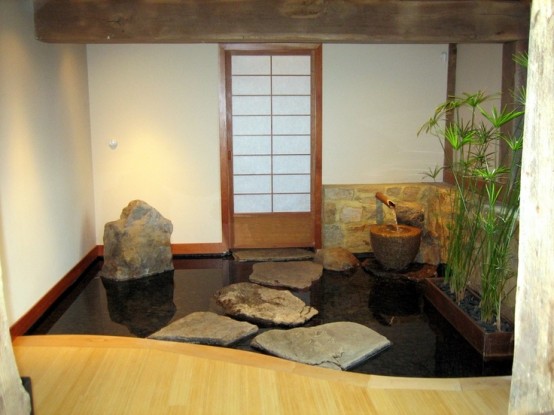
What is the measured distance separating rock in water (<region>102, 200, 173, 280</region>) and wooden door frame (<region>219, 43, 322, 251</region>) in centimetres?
77

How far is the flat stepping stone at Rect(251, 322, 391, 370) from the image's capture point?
312 centimetres

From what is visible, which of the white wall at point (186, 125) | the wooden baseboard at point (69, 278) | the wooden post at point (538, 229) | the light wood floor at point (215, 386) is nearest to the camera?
the wooden post at point (538, 229)

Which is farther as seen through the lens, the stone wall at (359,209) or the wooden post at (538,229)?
the stone wall at (359,209)

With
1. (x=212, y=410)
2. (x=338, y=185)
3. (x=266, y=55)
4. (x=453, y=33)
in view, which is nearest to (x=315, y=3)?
(x=453, y=33)

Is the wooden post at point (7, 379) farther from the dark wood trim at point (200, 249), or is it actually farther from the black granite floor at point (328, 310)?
the dark wood trim at point (200, 249)

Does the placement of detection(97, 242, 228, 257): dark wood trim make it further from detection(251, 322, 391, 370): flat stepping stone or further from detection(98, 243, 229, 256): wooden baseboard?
detection(251, 322, 391, 370): flat stepping stone

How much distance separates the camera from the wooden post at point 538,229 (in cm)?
160

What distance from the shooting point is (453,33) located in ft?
13.2

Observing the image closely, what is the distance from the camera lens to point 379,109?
557cm

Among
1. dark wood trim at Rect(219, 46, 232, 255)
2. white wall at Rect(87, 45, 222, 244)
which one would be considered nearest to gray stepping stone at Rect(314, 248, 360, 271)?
dark wood trim at Rect(219, 46, 232, 255)

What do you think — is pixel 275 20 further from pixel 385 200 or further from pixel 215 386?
pixel 215 386

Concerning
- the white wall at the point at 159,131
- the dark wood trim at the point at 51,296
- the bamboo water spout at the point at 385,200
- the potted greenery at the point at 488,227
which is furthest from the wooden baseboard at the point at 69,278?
the potted greenery at the point at 488,227

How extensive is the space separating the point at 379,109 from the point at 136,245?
2731 mm

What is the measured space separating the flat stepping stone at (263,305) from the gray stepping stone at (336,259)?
813 millimetres
